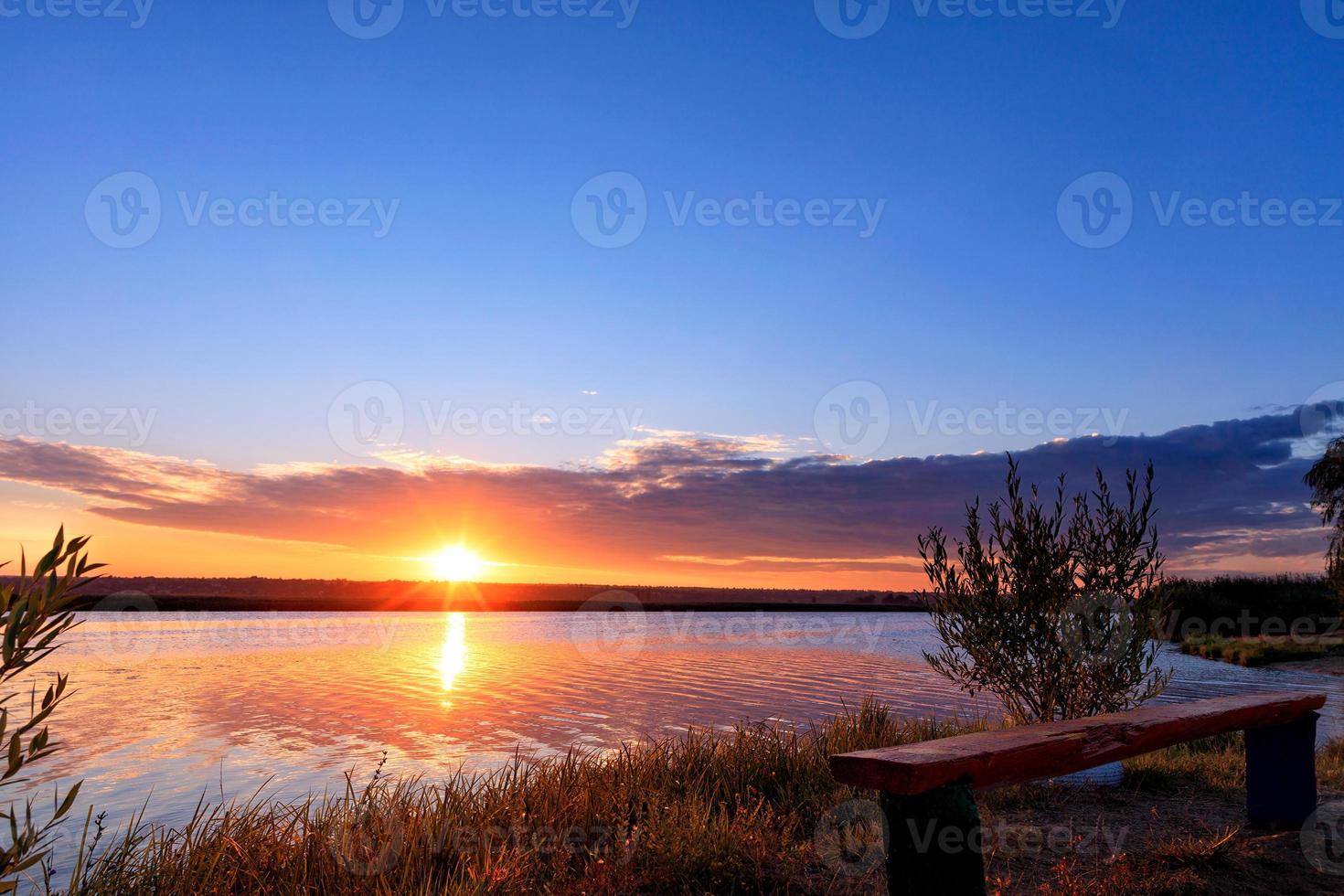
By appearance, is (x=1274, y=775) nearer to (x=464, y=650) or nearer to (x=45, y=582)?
(x=45, y=582)

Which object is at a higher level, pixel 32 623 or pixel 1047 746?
pixel 32 623

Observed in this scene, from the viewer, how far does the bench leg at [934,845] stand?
4246mm

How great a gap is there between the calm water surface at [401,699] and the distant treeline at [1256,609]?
8.36 metres

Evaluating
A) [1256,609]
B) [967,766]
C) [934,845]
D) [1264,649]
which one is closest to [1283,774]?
[967,766]

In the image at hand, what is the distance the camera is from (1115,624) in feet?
31.9

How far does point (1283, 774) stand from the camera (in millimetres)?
7133

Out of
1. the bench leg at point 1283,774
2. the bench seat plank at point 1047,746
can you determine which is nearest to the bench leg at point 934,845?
the bench seat plank at point 1047,746

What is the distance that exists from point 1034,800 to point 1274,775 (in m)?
2.01

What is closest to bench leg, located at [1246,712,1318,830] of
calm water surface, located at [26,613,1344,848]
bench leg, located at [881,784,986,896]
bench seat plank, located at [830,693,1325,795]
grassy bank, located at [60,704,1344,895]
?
bench seat plank, located at [830,693,1325,795]


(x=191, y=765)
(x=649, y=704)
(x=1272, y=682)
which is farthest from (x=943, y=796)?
(x=1272, y=682)

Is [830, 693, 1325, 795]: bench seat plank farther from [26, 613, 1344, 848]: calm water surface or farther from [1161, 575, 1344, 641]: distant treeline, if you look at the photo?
[1161, 575, 1344, 641]: distant treeline

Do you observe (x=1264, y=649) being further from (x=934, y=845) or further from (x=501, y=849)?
(x=501, y=849)

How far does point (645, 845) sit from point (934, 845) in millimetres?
2212

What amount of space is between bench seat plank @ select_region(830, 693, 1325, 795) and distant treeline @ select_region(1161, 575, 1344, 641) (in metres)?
40.5
